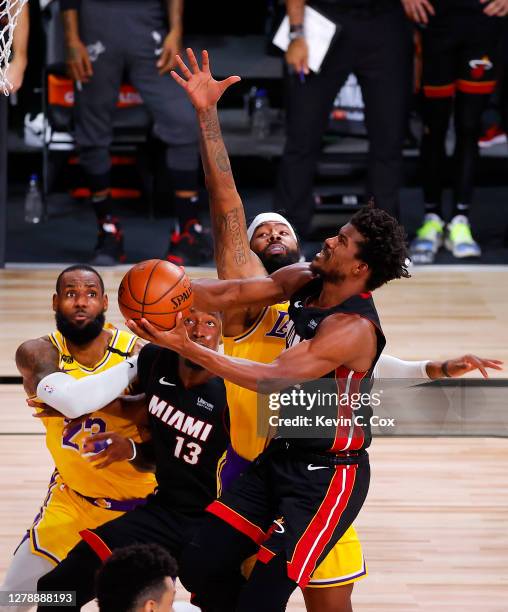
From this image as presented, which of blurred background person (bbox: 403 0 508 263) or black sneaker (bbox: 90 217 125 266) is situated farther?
black sneaker (bbox: 90 217 125 266)

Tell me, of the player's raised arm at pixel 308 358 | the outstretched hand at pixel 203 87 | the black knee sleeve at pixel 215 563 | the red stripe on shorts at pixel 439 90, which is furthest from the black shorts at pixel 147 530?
the red stripe on shorts at pixel 439 90

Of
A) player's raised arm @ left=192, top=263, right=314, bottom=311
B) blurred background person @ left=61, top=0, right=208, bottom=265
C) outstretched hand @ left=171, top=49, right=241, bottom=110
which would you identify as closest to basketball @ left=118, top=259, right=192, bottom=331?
player's raised arm @ left=192, top=263, right=314, bottom=311

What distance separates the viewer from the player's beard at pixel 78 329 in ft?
14.9

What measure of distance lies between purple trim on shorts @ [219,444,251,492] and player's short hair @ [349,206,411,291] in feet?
2.41

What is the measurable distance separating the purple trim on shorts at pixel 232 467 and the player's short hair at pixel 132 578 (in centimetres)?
75

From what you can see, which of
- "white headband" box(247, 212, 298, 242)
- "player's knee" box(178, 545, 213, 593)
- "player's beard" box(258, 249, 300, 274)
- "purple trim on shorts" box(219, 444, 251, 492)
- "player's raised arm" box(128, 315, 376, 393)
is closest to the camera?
"player's raised arm" box(128, 315, 376, 393)

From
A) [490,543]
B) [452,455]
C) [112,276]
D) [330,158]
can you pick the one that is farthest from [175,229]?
[490,543]

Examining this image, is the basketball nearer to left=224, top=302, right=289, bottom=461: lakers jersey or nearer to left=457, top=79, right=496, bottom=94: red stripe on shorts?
left=224, top=302, right=289, bottom=461: lakers jersey

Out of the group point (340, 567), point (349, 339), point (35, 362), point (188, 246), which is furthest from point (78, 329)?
point (188, 246)

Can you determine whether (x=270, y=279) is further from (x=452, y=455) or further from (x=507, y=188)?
(x=507, y=188)

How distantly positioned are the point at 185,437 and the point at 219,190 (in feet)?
3.30

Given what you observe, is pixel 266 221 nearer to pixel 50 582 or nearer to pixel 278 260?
pixel 278 260

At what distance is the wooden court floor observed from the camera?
15.1 ft

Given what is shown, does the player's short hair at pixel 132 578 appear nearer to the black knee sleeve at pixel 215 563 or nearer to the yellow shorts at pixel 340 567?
the black knee sleeve at pixel 215 563
